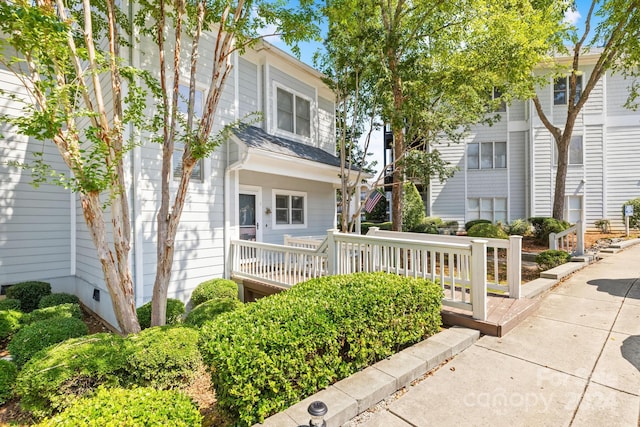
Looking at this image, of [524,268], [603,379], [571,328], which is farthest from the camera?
[524,268]

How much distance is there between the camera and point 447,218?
55.4ft

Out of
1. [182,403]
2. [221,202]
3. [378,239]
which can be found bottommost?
[182,403]

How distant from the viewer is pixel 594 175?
15031mm

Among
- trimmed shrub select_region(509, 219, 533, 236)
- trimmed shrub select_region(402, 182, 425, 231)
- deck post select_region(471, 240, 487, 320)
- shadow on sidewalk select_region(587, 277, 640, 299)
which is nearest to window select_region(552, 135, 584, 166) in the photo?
trimmed shrub select_region(509, 219, 533, 236)

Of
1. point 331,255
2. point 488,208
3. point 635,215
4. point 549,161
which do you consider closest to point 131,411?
point 331,255

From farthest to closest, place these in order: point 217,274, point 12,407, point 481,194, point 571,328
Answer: point 481,194, point 217,274, point 571,328, point 12,407

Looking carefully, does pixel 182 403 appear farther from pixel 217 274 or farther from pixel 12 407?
pixel 217 274

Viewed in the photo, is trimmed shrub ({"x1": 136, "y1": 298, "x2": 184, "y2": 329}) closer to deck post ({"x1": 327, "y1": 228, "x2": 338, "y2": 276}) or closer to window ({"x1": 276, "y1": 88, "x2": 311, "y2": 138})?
deck post ({"x1": 327, "y1": 228, "x2": 338, "y2": 276})

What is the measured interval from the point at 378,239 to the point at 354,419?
2898 mm

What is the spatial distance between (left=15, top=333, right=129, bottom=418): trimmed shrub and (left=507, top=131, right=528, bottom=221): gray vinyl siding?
57.5ft

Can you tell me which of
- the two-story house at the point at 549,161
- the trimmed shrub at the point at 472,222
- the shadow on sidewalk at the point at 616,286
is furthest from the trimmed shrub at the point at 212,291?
the two-story house at the point at 549,161

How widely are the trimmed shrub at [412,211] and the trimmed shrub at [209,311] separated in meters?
12.0

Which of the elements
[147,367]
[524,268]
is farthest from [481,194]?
[147,367]

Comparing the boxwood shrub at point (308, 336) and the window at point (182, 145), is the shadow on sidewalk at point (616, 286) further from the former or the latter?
the window at point (182, 145)
